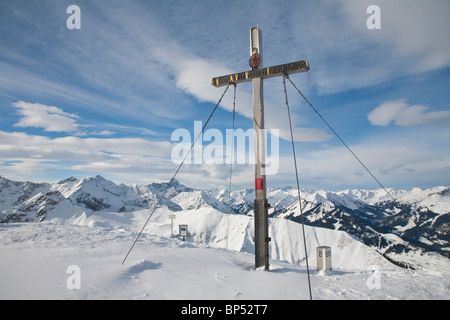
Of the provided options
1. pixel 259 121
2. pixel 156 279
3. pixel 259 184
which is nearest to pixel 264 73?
pixel 259 121

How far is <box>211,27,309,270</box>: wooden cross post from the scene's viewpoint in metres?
10.2

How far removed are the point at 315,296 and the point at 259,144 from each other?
594 cm

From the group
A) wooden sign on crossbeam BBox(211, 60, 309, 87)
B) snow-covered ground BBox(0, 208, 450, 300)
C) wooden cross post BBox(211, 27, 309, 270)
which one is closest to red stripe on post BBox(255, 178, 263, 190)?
wooden cross post BBox(211, 27, 309, 270)

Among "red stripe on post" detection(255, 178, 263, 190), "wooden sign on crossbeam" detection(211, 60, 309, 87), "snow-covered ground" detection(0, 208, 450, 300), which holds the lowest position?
"snow-covered ground" detection(0, 208, 450, 300)

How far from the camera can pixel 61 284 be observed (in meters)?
6.38

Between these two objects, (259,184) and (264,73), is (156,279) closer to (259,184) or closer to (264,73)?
(259,184)

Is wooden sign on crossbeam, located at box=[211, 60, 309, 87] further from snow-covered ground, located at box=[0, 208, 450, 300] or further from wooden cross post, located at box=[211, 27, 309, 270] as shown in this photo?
snow-covered ground, located at box=[0, 208, 450, 300]

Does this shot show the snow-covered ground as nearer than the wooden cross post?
Yes

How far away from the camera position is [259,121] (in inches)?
422

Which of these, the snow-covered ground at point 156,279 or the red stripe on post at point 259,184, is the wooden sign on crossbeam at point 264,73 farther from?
the snow-covered ground at point 156,279

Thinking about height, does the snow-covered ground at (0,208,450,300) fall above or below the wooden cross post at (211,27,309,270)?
below
